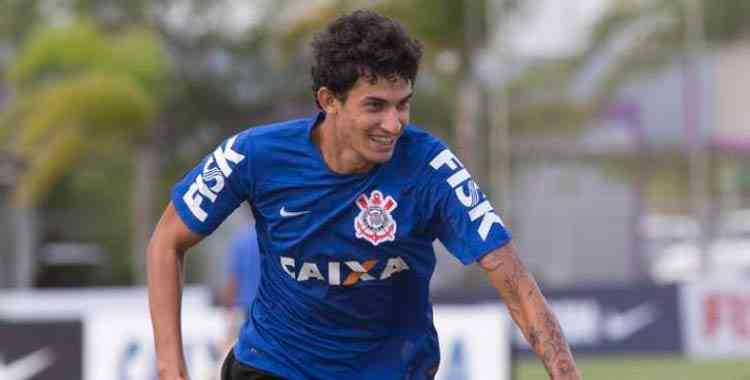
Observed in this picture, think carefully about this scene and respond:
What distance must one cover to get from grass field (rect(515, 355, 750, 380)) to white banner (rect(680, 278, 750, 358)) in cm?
20

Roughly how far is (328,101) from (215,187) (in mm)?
474

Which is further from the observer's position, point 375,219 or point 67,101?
point 67,101

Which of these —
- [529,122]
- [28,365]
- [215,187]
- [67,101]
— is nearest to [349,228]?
[215,187]

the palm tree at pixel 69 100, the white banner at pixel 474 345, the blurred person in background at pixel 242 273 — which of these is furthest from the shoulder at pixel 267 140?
the palm tree at pixel 69 100

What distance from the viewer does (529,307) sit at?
218 inches

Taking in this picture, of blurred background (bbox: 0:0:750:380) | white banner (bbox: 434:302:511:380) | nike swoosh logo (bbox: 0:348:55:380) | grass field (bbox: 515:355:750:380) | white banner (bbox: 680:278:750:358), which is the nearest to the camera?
white banner (bbox: 434:302:511:380)

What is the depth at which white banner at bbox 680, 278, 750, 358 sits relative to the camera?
19938 millimetres

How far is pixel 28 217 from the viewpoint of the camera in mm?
33750

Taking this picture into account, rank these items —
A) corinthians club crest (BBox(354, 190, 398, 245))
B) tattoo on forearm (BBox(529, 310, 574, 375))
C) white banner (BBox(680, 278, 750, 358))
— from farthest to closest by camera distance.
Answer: white banner (BBox(680, 278, 750, 358)) < corinthians club crest (BBox(354, 190, 398, 245)) < tattoo on forearm (BBox(529, 310, 574, 375))

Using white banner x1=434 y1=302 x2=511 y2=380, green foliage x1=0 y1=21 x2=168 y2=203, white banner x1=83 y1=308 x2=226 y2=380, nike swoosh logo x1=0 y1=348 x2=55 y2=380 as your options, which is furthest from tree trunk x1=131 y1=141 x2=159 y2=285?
white banner x1=434 y1=302 x2=511 y2=380

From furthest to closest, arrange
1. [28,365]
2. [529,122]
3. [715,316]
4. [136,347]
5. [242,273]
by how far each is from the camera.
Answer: [529,122], [715,316], [28,365], [136,347], [242,273]

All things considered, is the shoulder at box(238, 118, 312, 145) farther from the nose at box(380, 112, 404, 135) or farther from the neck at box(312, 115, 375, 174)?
the nose at box(380, 112, 404, 135)

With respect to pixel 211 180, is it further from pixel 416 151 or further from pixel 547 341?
pixel 547 341

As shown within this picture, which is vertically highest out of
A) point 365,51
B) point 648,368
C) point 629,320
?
point 365,51
